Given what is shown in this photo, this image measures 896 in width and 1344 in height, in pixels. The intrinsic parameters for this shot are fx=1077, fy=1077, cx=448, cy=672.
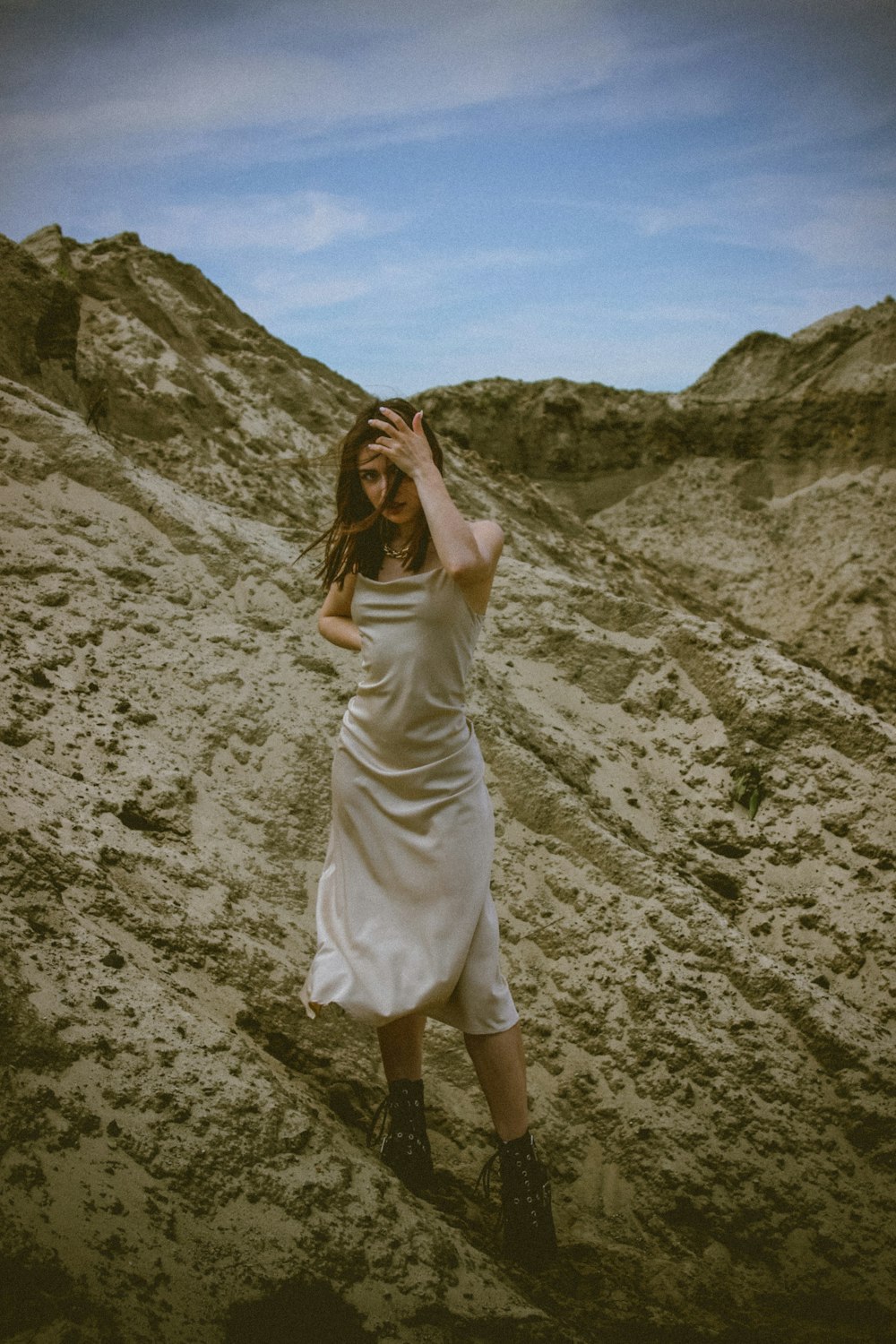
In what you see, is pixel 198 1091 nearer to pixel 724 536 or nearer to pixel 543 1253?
pixel 543 1253

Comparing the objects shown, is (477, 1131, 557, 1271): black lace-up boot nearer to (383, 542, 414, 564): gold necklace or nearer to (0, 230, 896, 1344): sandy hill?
(0, 230, 896, 1344): sandy hill

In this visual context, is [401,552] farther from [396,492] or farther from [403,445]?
[403,445]

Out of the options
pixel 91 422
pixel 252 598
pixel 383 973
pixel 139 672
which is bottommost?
pixel 383 973

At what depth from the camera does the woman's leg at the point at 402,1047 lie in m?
2.65

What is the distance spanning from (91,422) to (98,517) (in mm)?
1111

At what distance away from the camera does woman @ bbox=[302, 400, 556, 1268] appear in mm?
2527

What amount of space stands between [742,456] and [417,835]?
9063mm

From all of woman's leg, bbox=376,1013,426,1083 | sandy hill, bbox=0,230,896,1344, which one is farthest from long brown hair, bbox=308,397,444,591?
woman's leg, bbox=376,1013,426,1083

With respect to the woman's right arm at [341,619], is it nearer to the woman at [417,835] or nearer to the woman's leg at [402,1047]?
the woman at [417,835]

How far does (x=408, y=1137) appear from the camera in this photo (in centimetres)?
267

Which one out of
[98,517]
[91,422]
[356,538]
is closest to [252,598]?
[98,517]

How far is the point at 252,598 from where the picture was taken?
4.68 m

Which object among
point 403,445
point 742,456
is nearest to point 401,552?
point 403,445

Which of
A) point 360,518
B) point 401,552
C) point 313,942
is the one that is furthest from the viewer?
point 313,942
